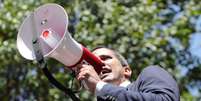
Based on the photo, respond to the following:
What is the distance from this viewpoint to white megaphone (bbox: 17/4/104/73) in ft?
10.8

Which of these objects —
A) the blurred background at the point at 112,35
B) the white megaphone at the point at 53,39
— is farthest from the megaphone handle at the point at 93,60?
the blurred background at the point at 112,35

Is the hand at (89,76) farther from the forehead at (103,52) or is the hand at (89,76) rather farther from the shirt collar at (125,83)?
the forehead at (103,52)

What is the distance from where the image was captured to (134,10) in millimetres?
8344

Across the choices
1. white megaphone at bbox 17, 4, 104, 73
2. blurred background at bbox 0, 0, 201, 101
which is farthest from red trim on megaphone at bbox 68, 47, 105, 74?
blurred background at bbox 0, 0, 201, 101

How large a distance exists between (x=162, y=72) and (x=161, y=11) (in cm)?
571

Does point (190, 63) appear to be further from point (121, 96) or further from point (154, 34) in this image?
point (121, 96)

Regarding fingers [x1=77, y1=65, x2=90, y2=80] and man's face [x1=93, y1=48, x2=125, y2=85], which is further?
man's face [x1=93, y1=48, x2=125, y2=85]

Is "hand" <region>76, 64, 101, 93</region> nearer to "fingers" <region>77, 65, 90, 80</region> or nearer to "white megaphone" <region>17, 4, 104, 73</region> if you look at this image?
"fingers" <region>77, 65, 90, 80</region>

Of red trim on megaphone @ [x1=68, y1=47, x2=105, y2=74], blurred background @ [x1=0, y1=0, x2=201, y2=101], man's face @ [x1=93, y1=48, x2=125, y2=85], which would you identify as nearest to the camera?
red trim on megaphone @ [x1=68, y1=47, x2=105, y2=74]

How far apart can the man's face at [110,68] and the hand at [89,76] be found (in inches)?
6.4

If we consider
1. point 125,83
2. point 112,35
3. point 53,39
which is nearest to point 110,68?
point 125,83

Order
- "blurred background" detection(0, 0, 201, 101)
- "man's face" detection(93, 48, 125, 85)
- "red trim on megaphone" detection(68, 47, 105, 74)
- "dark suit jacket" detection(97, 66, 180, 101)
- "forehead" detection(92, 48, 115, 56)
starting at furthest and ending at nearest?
"blurred background" detection(0, 0, 201, 101) → "forehead" detection(92, 48, 115, 56) → "man's face" detection(93, 48, 125, 85) → "red trim on megaphone" detection(68, 47, 105, 74) → "dark suit jacket" detection(97, 66, 180, 101)

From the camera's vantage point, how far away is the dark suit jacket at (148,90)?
3027 millimetres

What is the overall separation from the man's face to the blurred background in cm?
412
